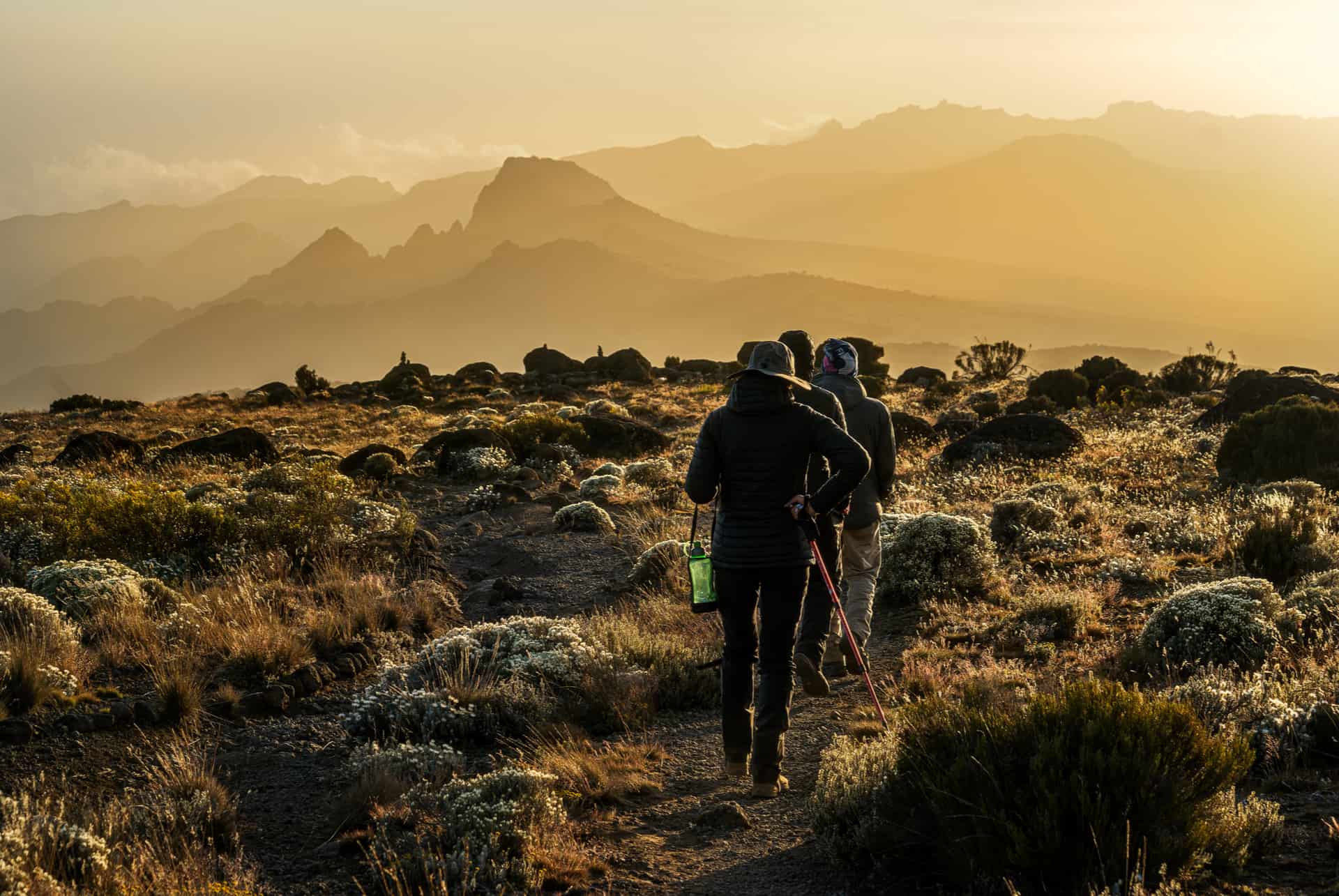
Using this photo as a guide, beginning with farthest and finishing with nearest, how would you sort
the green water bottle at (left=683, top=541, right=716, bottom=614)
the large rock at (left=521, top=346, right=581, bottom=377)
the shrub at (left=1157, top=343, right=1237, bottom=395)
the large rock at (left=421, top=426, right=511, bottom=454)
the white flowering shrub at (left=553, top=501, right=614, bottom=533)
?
the large rock at (left=521, top=346, right=581, bottom=377)
the shrub at (left=1157, top=343, right=1237, bottom=395)
the large rock at (left=421, top=426, right=511, bottom=454)
the white flowering shrub at (left=553, top=501, right=614, bottom=533)
the green water bottle at (left=683, top=541, right=716, bottom=614)

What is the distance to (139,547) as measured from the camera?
11281 millimetres

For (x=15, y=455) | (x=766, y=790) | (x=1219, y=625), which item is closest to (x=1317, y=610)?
(x=1219, y=625)

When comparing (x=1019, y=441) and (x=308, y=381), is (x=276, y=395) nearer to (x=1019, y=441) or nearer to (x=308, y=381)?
(x=308, y=381)

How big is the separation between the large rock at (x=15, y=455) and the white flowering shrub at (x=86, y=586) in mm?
14898

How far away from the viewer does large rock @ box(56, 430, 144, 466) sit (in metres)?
21.0

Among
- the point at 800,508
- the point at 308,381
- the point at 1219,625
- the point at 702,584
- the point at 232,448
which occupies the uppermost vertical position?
the point at 308,381

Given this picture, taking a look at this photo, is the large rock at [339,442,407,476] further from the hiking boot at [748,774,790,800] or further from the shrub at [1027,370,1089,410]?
the shrub at [1027,370,1089,410]

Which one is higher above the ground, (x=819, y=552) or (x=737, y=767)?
(x=819, y=552)

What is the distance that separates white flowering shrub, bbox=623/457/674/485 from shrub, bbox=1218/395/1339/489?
925cm

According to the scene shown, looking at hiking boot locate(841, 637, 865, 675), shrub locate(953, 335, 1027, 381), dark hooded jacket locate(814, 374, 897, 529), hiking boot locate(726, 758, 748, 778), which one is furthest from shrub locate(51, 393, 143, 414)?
hiking boot locate(726, 758, 748, 778)

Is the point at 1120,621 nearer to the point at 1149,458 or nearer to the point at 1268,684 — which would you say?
the point at 1268,684

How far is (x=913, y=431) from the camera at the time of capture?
22.6 metres

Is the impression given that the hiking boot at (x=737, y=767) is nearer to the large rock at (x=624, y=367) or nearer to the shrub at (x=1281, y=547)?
the shrub at (x=1281, y=547)

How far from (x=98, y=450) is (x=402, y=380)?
1010 inches
